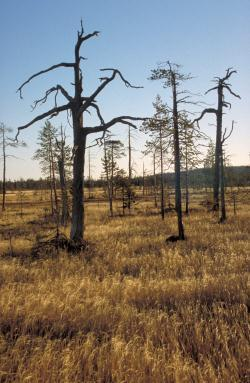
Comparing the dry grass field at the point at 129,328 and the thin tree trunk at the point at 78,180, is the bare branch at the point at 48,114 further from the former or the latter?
the dry grass field at the point at 129,328

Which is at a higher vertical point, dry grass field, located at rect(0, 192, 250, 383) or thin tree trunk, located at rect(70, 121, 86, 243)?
thin tree trunk, located at rect(70, 121, 86, 243)

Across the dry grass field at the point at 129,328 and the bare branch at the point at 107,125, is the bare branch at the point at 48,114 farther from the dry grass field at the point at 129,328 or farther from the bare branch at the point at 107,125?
the dry grass field at the point at 129,328

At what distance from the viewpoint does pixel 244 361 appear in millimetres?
3887

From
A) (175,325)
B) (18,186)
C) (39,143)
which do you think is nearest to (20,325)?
(175,325)

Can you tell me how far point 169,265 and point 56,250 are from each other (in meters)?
4.55

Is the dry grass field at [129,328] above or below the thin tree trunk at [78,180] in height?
below

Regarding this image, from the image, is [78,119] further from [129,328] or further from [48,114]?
[129,328]

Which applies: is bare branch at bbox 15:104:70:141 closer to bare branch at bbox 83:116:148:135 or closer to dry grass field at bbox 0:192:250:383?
bare branch at bbox 83:116:148:135

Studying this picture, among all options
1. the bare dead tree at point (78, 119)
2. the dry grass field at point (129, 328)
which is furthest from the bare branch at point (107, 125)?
the dry grass field at point (129, 328)

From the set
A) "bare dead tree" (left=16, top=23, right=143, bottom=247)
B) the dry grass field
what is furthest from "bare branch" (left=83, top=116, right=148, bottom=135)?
the dry grass field

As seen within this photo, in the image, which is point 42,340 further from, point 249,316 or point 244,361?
point 249,316

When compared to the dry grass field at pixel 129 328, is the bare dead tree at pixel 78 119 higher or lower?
higher

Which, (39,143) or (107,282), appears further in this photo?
(39,143)

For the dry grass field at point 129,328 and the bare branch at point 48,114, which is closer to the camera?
the dry grass field at point 129,328
